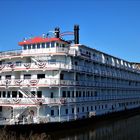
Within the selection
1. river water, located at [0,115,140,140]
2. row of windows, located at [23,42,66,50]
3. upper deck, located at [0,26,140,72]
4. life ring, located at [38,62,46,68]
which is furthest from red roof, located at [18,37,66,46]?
river water, located at [0,115,140,140]

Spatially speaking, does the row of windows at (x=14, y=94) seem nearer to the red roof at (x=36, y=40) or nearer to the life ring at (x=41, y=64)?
A: the life ring at (x=41, y=64)

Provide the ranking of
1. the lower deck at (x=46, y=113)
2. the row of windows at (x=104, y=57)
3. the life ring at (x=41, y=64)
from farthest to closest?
the row of windows at (x=104, y=57)
the life ring at (x=41, y=64)
the lower deck at (x=46, y=113)

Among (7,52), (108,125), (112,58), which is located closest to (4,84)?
(7,52)

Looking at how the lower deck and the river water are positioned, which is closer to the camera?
the river water

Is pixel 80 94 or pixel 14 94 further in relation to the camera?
pixel 80 94

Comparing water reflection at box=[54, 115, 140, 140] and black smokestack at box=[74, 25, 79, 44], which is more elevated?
black smokestack at box=[74, 25, 79, 44]

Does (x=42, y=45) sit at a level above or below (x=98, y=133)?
above

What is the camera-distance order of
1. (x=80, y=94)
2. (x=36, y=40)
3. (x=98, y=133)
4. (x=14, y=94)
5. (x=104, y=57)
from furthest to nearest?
(x=104, y=57) → (x=80, y=94) → (x=36, y=40) → (x=14, y=94) → (x=98, y=133)

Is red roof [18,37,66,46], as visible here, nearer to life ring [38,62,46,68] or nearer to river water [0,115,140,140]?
life ring [38,62,46,68]

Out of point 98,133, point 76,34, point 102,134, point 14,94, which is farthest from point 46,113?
point 76,34

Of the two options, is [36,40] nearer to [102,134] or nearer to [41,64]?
[41,64]

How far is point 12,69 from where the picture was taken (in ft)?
118

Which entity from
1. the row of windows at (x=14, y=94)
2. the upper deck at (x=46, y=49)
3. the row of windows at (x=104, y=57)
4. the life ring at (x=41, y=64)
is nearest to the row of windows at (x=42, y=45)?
the upper deck at (x=46, y=49)

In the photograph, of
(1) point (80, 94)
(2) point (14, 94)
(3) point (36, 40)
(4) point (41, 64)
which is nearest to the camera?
(4) point (41, 64)
